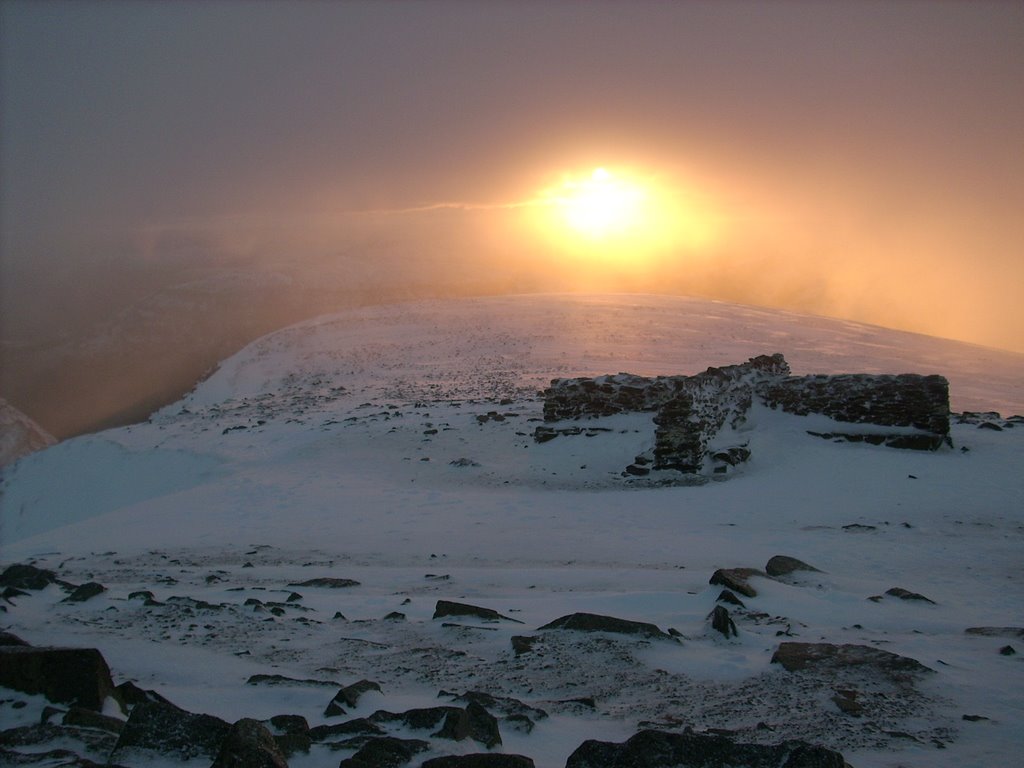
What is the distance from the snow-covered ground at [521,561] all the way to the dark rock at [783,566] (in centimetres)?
25

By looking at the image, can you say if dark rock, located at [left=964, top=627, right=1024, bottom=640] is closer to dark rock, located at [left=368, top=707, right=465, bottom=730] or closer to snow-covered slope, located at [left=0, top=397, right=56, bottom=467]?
dark rock, located at [left=368, top=707, right=465, bottom=730]

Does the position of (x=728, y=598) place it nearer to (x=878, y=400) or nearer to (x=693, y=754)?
(x=693, y=754)

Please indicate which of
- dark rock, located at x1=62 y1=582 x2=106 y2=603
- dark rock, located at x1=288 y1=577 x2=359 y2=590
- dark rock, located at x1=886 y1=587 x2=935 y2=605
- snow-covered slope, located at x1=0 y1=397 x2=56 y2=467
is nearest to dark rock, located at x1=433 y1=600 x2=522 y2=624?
dark rock, located at x1=288 y1=577 x2=359 y2=590

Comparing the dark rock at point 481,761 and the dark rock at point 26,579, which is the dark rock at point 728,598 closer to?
the dark rock at point 481,761

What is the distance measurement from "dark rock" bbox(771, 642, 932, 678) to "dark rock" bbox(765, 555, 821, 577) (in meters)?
2.73

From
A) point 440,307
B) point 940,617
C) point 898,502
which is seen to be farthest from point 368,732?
point 440,307

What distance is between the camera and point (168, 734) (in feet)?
14.1

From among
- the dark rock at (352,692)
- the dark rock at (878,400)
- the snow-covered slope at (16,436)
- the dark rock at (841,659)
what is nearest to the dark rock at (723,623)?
the dark rock at (841,659)

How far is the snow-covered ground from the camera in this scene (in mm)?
5465

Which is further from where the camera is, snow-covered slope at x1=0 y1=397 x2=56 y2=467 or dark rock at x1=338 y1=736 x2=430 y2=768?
snow-covered slope at x1=0 y1=397 x2=56 y2=467

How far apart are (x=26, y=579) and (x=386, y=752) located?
6781 mm

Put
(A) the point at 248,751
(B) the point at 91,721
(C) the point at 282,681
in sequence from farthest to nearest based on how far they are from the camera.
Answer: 1. (C) the point at 282,681
2. (B) the point at 91,721
3. (A) the point at 248,751

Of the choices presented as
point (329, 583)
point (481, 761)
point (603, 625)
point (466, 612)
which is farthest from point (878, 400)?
point (481, 761)

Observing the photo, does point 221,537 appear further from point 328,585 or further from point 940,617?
point 940,617
